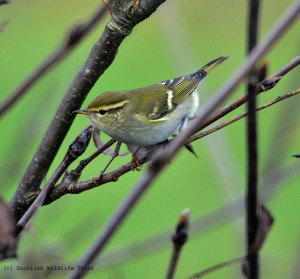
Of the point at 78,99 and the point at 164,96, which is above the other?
the point at 164,96

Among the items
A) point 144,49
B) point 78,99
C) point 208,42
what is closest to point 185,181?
point 144,49

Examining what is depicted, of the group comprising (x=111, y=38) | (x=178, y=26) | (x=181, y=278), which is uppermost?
(x=178, y=26)

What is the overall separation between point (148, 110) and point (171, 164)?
107 inches

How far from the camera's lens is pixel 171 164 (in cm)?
643

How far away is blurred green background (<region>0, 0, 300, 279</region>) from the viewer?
2.49 meters

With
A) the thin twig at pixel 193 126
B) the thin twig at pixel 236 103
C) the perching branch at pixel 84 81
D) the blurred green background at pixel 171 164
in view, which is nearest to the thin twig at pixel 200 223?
the blurred green background at pixel 171 164

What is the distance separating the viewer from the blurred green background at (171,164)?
2.49 meters

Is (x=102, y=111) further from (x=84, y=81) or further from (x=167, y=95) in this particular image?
(x=84, y=81)

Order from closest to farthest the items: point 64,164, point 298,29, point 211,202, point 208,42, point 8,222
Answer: point 8,222 → point 64,164 → point 211,202 → point 298,29 → point 208,42

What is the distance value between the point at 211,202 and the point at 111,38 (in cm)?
598

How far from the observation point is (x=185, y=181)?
26.3 feet

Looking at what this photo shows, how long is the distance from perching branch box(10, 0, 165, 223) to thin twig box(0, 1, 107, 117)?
2.62 feet

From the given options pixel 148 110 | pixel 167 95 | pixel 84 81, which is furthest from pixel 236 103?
pixel 167 95

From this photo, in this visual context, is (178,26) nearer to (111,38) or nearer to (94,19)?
(111,38)
